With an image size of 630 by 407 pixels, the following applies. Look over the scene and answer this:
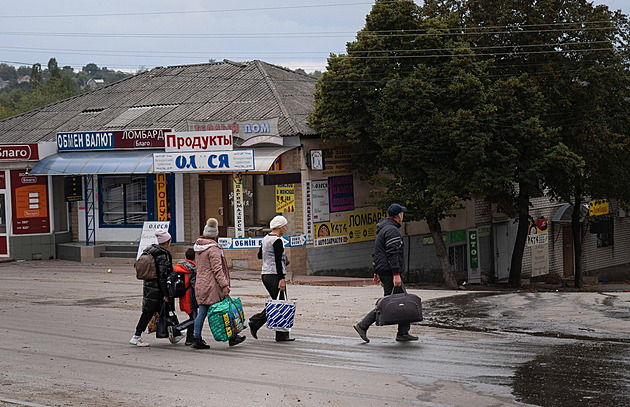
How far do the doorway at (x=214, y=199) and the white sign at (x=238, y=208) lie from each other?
2.09 meters

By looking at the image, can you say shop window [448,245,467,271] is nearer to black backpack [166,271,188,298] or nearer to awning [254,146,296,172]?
awning [254,146,296,172]

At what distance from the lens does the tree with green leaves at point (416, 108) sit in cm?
2278

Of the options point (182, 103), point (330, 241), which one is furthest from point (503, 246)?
point (182, 103)

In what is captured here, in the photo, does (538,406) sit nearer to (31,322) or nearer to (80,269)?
(31,322)

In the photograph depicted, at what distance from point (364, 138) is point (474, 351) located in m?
15.4

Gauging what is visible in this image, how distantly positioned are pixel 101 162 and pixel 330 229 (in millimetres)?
7495

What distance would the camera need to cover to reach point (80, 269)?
24.4m

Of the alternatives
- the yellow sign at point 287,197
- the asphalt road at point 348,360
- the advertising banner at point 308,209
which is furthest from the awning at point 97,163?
the asphalt road at point 348,360

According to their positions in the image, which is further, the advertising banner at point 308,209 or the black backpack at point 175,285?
the advertising banner at point 308,209

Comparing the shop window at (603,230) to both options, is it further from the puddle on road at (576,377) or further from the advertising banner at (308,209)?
the puddle on road at (576,377)

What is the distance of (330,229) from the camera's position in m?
25.2

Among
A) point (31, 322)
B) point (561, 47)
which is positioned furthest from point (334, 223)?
point (31, 322)

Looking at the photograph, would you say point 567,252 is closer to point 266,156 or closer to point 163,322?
point 266,156

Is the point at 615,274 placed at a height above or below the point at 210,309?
below
